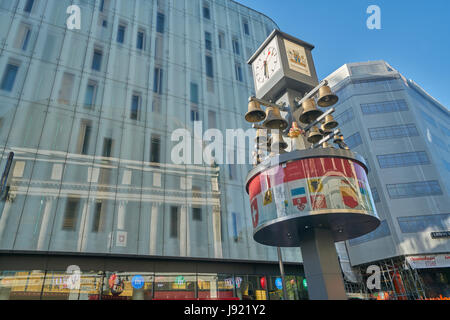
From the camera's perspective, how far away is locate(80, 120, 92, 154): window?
66.6 ft

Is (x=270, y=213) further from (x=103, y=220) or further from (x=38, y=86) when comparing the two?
(x=38, y=86)

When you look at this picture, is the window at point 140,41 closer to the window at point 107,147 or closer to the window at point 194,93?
the window at point 194,93

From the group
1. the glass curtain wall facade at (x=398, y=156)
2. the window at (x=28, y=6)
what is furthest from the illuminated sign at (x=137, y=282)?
the glass curtain wall facade at (x=398, y=156)

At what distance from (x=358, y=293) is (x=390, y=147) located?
69.9 feet

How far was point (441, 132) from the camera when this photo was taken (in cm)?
4769

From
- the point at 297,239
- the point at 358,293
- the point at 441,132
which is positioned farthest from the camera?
the point at 441,132

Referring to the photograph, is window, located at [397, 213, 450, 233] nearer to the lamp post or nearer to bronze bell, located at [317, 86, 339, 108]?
the lamp post

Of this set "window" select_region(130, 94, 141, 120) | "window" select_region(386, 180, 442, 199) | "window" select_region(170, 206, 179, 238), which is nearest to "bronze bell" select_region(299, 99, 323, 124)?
"window" select_region(170, 206, 179, 238)

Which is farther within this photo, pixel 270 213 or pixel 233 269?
pixel 233 269

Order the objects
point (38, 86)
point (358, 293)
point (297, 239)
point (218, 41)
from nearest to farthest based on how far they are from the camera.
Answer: point (297, 239), point (38, 86), point (218, 41), point (358, 293)

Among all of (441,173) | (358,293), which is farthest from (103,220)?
(441,173)

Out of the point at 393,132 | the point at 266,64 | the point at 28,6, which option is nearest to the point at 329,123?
the point at 266,64

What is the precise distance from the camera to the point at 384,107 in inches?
1746

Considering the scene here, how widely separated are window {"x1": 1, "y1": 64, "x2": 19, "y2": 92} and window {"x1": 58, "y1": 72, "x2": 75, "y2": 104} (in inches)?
115
